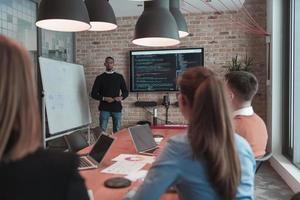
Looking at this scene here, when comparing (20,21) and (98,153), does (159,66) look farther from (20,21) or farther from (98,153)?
(98,153)

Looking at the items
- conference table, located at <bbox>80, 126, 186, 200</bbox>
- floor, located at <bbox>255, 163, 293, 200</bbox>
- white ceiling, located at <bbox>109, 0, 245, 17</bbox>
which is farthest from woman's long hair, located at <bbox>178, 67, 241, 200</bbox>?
white ceiling, located at <bbox>109, 0, 245, 17</bbox>

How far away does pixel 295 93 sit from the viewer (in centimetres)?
464

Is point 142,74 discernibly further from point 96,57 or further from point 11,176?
point 11,176

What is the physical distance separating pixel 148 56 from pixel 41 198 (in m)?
5.54

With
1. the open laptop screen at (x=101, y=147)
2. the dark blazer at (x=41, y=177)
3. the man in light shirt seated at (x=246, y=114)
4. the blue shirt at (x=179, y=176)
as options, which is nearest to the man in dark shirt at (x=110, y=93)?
the open laptop screen at (x=101, y=147)

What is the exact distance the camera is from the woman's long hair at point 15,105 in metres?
0.87

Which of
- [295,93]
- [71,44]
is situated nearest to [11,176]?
[295,93]

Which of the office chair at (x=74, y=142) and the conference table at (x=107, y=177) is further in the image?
the office chair at (x=74, y=142)

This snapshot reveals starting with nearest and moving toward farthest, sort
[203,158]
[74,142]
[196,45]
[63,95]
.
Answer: [203,158] < [74,142] < [63,95] < [196,45]

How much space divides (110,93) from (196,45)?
6.08ft

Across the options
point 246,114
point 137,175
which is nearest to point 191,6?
point 246,114

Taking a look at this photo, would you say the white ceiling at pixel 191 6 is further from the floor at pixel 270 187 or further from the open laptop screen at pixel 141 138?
the open laptop screen at pixel 141 138

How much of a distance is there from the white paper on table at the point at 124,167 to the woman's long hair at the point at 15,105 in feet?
4.20

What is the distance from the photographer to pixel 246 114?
247 centimetres
